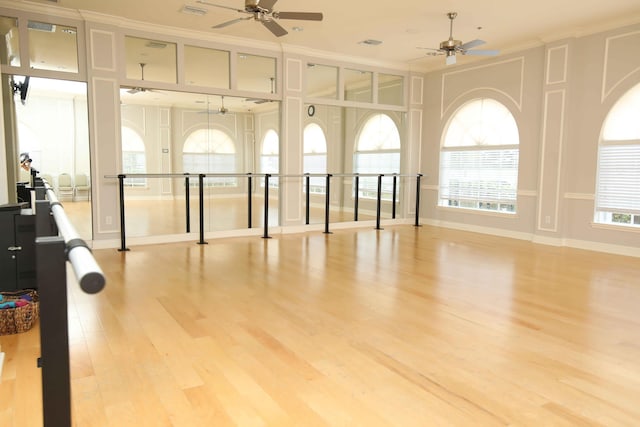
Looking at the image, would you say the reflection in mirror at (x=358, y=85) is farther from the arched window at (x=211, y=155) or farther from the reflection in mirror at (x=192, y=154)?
the arched window at (x=211, y=155)

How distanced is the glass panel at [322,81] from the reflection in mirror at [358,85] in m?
0.24

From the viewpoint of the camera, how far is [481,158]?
8.30 meters

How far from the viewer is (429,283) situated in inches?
181

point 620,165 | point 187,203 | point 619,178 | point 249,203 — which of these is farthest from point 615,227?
point 187,203

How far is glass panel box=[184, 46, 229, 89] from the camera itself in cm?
691

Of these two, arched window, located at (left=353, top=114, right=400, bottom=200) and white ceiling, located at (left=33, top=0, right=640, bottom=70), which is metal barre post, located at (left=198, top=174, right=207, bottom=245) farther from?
arched window, located at (left=353, top=114, right=400, bottom=200)

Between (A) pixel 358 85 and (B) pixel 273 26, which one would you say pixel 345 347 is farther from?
(A) pixel 358 85

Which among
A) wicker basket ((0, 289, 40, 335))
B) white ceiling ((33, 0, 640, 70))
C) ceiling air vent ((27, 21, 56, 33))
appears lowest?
wicker basket ((0, 289, 40, 335))

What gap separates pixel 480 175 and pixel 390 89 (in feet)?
8.23

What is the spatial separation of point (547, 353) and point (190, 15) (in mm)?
5793

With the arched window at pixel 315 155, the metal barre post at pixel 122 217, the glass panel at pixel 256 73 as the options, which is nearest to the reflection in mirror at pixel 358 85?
the arched window at pixel 315 155

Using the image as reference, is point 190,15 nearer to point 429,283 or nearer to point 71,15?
point 71,15

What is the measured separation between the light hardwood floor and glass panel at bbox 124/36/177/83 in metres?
2.88

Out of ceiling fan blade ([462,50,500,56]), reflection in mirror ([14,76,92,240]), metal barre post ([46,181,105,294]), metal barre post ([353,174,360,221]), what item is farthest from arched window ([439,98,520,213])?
metal barre post ([46,181,105,294])
